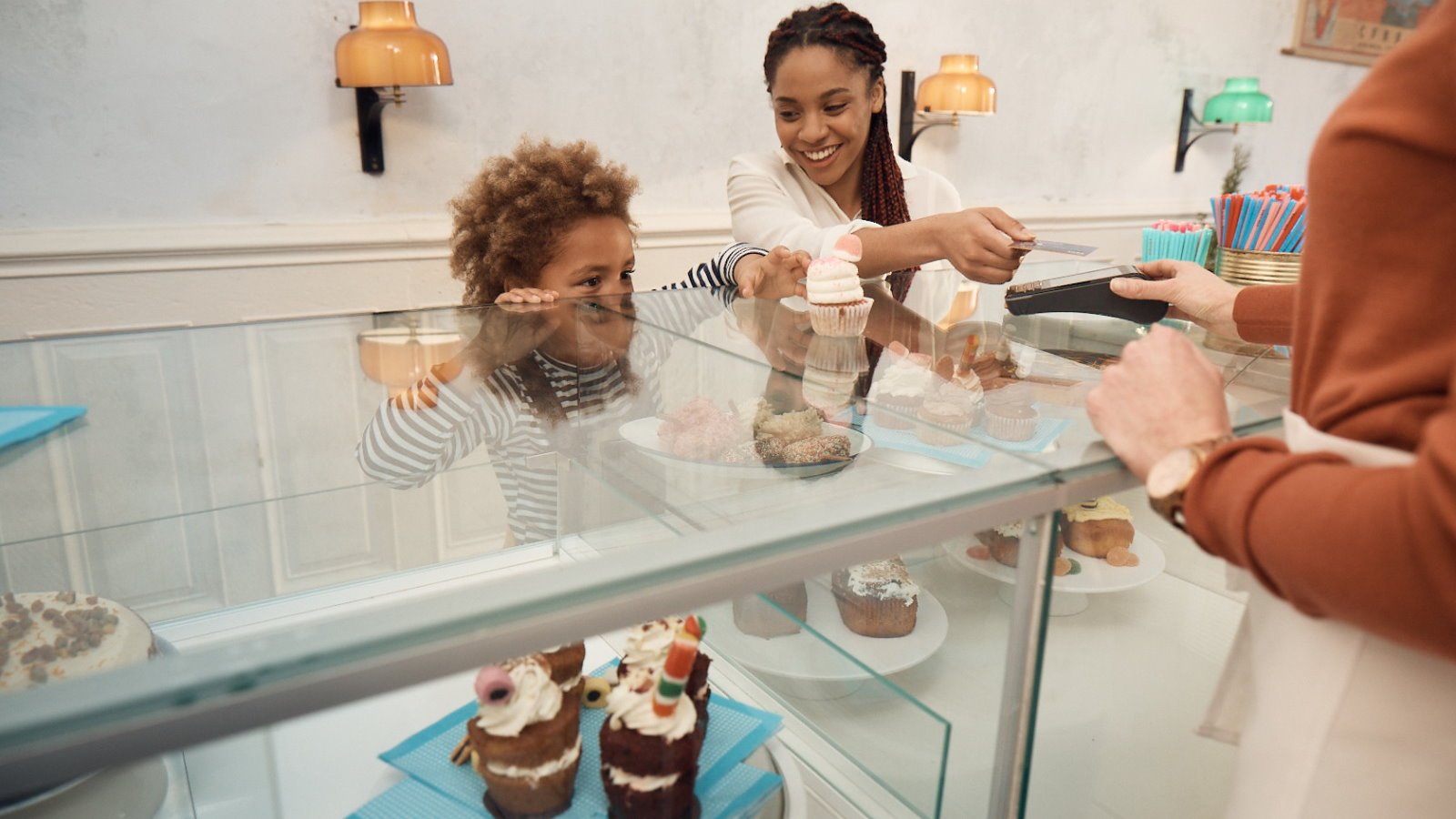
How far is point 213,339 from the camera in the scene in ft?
3.66

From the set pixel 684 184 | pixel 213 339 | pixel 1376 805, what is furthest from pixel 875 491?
pixel 684 184

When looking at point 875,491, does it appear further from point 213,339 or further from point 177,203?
point 177,203

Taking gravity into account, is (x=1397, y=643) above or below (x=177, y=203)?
below

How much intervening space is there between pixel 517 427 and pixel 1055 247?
2.50ft

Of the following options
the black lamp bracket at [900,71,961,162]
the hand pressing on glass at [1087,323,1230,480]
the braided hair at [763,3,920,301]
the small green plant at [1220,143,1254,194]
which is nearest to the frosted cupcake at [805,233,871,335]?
the hand pressing on glass at [1087,323,1230,480]

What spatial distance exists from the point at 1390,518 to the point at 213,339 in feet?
3.78

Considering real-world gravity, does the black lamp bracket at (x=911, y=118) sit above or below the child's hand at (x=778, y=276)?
above

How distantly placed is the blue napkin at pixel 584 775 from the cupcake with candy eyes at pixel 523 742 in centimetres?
1

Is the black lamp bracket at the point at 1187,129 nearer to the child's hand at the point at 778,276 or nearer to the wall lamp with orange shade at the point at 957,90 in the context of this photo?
the wall lamp with orange shade at the point at 957,90

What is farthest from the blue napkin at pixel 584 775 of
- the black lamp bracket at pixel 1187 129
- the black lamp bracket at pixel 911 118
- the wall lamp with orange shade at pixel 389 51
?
the black lamp bracket at pixel 1187 129

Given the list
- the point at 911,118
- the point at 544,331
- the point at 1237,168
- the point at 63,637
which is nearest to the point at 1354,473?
the point at 63,637

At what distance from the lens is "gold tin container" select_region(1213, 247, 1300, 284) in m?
1.46

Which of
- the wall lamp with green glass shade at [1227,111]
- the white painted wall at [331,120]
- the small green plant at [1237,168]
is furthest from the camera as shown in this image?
the small green plant at [1237,168]

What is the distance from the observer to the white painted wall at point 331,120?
2484mm
